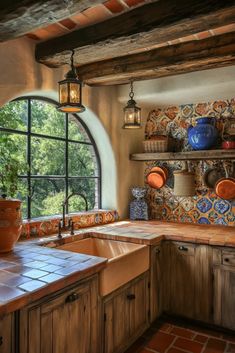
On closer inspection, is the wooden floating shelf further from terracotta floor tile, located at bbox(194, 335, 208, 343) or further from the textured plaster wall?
terracotta floor tile, located at bbox(194, 335, 208, 343)

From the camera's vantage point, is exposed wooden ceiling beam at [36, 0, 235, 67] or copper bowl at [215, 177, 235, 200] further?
copper bowl at [215, 177, 235, 200]

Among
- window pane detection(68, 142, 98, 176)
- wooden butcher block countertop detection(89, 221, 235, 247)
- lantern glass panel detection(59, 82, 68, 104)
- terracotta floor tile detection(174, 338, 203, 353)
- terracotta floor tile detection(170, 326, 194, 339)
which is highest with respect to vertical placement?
lantern glass panel detection(59, 82, 68, 104)

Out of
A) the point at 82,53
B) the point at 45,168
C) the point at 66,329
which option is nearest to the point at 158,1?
the point at 82,53

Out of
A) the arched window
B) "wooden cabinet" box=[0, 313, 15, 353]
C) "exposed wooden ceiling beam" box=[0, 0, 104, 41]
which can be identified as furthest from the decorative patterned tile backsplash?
"wooden cabinet" box=[0, 313, 15, 353]

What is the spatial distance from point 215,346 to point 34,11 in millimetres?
2661

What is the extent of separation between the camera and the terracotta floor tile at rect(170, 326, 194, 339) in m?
2.38

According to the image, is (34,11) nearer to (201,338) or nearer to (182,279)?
(182,279)

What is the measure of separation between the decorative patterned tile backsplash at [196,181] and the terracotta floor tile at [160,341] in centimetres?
137

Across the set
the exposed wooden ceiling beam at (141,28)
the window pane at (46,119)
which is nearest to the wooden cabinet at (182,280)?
the exposed wooden ceiling beam at (141,28)

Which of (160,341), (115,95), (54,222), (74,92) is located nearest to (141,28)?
(74,92)

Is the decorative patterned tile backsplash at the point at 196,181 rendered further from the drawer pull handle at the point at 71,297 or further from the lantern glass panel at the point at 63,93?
the drawer pull handle at the point at 71,297

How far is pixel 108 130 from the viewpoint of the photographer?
3289 millimetres

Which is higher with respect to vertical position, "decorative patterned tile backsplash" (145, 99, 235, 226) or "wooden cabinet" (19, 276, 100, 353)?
"decorative patterned tile backsplash" (145, 99, 235, 226)

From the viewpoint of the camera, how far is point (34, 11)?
146cm
